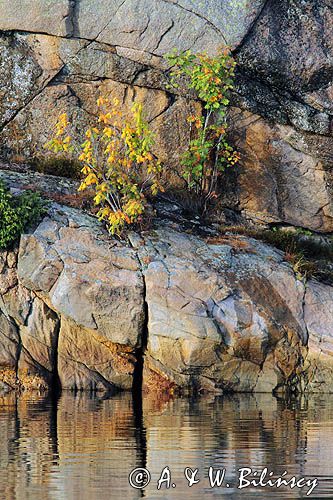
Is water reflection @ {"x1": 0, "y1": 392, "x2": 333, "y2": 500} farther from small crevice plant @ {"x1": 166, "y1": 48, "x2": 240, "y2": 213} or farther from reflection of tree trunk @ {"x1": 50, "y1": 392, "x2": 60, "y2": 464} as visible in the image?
small crevice plant @ {"x1": 166, "y1": 48, "x2": 240, "y2": 213}

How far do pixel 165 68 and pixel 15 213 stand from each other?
6.49 m

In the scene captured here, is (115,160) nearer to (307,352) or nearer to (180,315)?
(180,315)

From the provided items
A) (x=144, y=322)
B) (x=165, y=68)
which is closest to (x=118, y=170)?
(x=144, y=322)

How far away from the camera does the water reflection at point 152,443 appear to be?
37.5 ft

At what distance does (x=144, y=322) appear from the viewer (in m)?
20.7

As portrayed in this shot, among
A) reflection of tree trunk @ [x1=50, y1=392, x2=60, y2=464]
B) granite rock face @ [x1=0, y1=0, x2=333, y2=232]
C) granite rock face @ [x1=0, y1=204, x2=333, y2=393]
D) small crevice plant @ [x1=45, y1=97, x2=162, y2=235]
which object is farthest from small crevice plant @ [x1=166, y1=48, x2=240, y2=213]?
reflection of tree trunk @ [x1=50, y1=392, x2=60, y2=464]

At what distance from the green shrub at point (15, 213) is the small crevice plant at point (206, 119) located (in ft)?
15.2

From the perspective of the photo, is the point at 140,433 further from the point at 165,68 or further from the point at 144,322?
the point at 165,68

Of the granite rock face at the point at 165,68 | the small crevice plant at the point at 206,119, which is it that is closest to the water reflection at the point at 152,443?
the small crevice plant at the point at 206,119

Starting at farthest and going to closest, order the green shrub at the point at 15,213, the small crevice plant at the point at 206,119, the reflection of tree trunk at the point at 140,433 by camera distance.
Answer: the small crevice plant at the point at 206,119, the green shrub at the point at 15,213, the reflection of tree trunk at the point at 140,433

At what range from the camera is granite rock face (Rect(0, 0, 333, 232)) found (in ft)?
83.6

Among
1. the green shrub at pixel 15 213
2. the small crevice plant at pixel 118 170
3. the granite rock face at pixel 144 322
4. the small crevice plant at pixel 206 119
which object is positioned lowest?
the granite rock face at pixel 144 322

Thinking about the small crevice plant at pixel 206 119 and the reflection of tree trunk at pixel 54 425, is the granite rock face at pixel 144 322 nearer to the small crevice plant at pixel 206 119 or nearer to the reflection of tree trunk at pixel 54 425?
the reflection of tree trunk at pixel 54 425

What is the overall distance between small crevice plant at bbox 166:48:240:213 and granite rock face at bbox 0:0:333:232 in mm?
432
